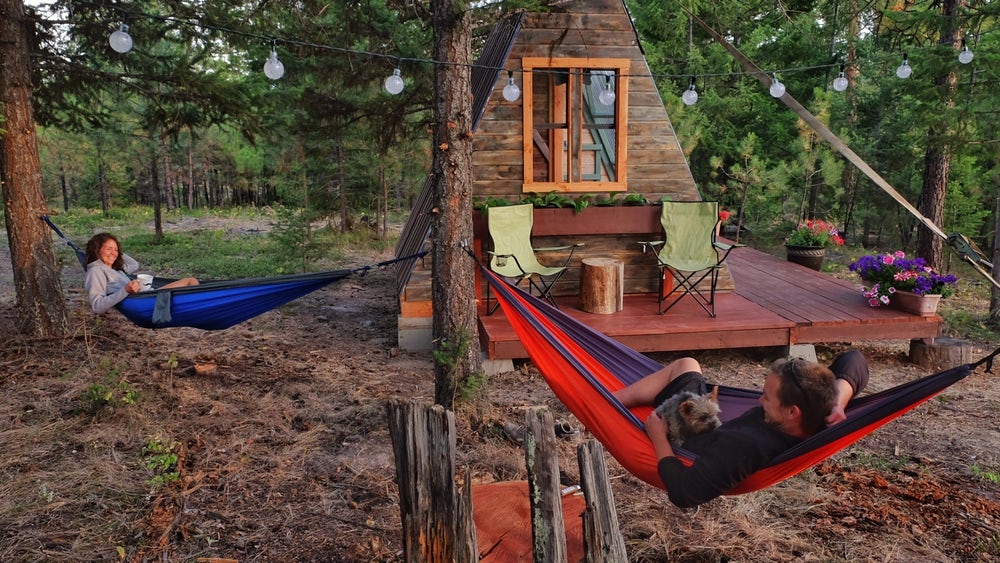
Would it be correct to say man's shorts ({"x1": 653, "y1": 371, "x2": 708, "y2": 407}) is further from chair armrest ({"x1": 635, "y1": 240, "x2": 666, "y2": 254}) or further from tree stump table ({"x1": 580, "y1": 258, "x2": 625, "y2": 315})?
chair armrest ({"x1": 635, "y1": 240, "x2": 666, "y2": 254})

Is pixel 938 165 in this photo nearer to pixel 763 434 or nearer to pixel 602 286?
pixel 602 286

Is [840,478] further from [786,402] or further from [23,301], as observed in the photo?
[23,301]

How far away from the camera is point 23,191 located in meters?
4.47

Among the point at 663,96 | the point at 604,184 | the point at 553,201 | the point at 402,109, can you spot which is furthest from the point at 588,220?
the point at 663,96

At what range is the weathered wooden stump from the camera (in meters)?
4.98

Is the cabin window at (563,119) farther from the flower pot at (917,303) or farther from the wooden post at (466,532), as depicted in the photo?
the wooden post at (466,532)

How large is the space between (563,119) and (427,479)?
522 cm

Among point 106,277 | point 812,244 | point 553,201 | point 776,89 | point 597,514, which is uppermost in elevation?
point 776,89

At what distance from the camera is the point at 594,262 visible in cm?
538

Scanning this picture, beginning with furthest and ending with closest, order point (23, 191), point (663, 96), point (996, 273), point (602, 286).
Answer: point (663, 96) → point (996, 273) → point (602, 286) → point (23, 191)

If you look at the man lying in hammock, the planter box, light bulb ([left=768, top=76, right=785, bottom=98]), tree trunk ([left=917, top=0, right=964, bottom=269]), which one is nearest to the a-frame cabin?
the planter box

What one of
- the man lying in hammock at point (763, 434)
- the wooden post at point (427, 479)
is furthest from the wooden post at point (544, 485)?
the man lying in hammock at point (763, 434)

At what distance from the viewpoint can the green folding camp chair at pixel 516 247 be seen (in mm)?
5148

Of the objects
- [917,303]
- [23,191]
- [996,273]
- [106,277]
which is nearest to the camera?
[106,277]
